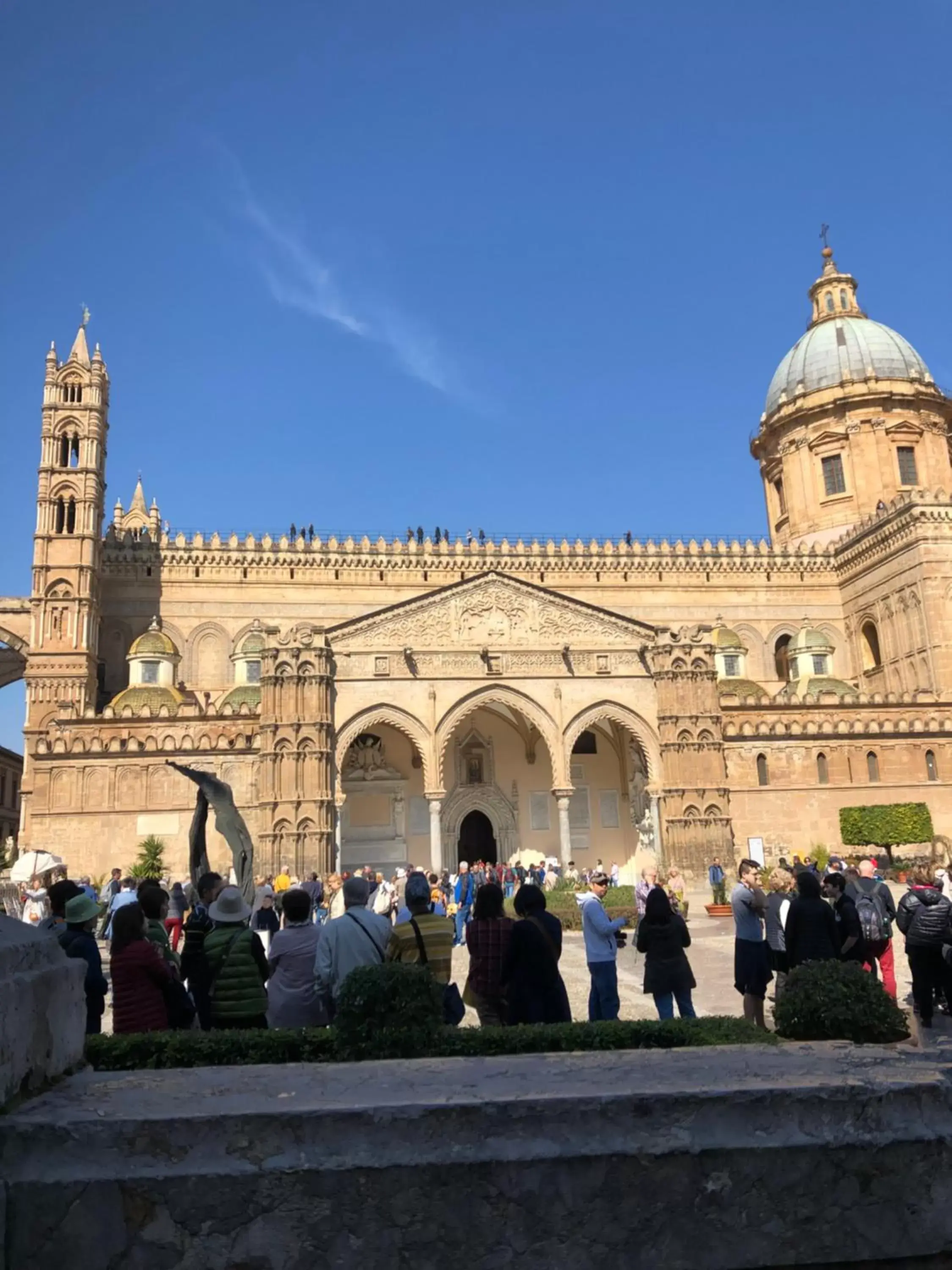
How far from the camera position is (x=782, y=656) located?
49.7 metres

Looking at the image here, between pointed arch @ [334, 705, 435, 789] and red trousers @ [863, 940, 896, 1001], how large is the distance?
2253cm

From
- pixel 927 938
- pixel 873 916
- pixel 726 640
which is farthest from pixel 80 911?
pixel 726 640

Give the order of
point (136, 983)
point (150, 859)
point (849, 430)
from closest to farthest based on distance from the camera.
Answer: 1. point (136, 983)
2. point (150, 859)
3. point (849, 430)

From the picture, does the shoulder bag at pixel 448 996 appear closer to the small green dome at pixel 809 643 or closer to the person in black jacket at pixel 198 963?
the person in black jacket at pixel 198 963

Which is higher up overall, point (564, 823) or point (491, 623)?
point (491, 623)

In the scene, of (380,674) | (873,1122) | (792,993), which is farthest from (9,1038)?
(380,674)

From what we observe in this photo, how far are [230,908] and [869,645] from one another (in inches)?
1817

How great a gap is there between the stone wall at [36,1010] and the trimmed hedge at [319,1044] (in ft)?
4.11

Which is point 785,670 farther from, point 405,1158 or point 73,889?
point 405,1158

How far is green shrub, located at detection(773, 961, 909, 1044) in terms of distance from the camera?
215 inches

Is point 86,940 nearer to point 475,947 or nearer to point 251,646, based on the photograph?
point 475,947

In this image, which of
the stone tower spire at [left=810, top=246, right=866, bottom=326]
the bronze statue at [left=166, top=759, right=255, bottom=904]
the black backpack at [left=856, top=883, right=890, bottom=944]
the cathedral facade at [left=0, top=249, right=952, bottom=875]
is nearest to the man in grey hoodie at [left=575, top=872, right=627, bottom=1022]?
the black backpack at [left=856, top=883, right=890, bottom=944]

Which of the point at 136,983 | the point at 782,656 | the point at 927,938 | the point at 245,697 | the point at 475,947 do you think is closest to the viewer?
the point at 136,983

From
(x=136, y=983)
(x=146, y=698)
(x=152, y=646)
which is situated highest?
(x=152, y=646)
